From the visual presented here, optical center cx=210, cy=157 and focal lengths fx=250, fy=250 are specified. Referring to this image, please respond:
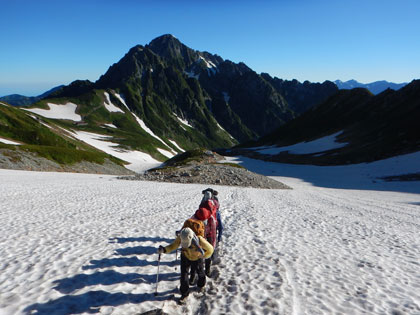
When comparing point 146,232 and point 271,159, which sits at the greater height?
point 271,159

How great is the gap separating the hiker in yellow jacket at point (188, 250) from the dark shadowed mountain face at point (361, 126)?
83.3 metres

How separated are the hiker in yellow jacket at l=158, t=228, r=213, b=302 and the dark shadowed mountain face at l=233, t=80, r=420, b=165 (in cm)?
8334

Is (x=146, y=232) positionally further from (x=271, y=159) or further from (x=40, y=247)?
(x=271, y=159)

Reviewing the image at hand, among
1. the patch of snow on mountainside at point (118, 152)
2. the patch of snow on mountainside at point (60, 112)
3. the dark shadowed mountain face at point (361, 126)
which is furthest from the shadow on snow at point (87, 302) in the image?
the patch of snow on mountainside at point (60, 112)

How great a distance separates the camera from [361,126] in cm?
12219

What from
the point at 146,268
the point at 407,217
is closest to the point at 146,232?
the point at 146,268

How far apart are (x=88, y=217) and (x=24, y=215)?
14.3 feet

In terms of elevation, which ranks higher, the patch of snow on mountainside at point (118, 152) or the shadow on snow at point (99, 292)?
the patch of snow on mountainside at point (118, 152)

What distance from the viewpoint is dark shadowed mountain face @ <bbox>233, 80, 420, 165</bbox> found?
270 feet

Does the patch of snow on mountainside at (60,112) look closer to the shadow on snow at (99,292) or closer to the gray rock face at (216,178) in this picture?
the gray rock face at (216,178)

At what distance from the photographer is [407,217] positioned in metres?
24.0

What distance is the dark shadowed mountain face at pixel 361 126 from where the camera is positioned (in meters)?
82.4

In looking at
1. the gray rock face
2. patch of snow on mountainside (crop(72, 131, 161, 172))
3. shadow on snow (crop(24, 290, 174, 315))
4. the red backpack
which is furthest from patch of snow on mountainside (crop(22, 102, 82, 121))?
the red backpack

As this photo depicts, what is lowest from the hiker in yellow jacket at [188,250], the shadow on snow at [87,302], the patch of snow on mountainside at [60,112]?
the shadow on snow at [87,302]
